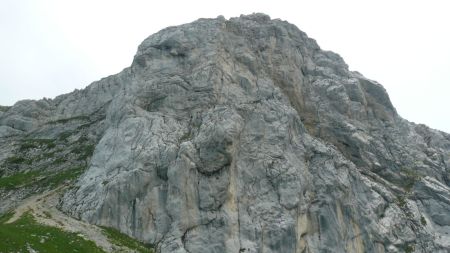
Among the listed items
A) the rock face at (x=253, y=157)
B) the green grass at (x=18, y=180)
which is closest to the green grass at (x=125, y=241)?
the rock face at (x=253, y=157)

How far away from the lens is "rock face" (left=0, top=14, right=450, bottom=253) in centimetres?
6119

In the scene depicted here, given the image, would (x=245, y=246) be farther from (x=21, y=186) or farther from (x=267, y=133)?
(x=21, y=186)

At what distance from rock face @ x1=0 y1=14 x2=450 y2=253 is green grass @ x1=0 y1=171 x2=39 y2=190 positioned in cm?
1318

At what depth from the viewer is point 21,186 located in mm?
74750

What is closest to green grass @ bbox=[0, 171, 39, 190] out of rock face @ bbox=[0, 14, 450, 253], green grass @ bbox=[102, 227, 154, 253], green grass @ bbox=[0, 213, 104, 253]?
rock face @ bbox=[0, 14, 450, 253]

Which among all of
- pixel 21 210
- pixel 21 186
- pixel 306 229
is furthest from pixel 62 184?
pixel 306 229

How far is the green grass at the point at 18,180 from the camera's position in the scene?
2969 inches

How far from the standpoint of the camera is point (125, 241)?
55.6 metres

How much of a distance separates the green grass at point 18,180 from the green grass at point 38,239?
22155 mm

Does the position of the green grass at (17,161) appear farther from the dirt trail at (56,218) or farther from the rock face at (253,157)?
the dirt trail at (56,218)

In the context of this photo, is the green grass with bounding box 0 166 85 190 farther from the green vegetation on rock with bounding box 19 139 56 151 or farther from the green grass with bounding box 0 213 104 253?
the green grass with bounding box 0 213 104 253

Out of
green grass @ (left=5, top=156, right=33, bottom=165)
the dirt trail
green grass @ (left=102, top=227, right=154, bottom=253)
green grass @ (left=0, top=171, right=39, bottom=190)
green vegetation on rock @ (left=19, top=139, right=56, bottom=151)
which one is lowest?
green grass @ (left=102, top=227, right=154, bottom=253)

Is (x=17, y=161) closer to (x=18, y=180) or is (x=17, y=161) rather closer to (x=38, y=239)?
(x=18, y=180)

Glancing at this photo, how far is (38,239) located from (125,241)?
34.7 feet
